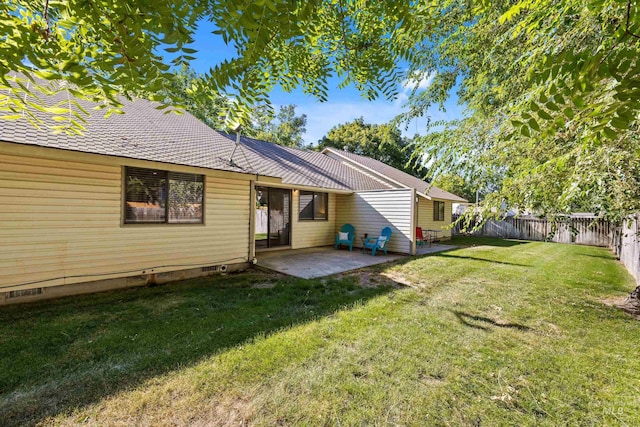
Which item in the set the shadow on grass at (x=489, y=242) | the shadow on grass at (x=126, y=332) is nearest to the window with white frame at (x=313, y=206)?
the shadow on grass at (x=126, y=332)

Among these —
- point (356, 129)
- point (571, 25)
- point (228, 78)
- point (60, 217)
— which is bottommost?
point (60, 217)

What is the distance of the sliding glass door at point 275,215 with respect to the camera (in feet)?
34.0

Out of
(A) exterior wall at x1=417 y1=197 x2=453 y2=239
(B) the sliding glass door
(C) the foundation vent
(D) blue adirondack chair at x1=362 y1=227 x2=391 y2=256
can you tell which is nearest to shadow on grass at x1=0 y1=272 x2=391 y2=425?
(C) the foundation vent

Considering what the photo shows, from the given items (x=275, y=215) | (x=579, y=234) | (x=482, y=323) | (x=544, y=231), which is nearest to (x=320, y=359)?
(x=482, y=323)

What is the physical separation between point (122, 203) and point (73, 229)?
900mm

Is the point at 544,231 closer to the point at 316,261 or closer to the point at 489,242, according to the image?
the point at 489,242

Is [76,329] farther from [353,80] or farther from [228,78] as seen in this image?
[353,80]

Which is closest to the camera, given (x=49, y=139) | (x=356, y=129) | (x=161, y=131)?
(x=49, y=139)

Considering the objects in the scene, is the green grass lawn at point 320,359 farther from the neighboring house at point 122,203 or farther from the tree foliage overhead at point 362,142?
the tree foliage overhead at point 362,142

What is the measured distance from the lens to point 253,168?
8055 millimetres

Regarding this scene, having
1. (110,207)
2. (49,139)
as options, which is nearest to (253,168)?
(110,207)

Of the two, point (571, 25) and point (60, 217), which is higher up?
point (571, 25)

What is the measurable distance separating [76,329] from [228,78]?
167 inches

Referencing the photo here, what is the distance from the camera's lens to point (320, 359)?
10.2ft
